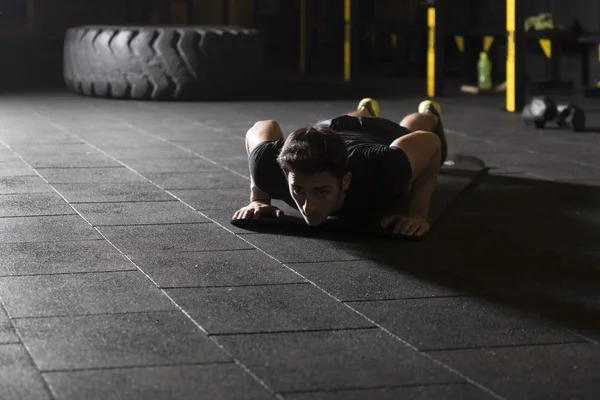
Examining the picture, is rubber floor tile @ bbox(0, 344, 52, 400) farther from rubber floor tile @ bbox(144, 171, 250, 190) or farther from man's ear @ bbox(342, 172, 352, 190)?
rubber floor tile @ bbox(144, 171, 250, 190)

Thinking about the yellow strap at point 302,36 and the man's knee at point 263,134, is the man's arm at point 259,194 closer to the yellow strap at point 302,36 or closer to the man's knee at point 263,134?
the man's knee at point 263,134

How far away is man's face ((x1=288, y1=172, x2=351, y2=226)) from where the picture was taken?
373cm

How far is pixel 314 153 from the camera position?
367 cm

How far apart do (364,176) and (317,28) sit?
10641 mm

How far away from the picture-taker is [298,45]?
582 inches

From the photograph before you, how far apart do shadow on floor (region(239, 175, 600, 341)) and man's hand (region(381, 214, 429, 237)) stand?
0.05 meters

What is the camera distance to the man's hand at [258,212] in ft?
14.0

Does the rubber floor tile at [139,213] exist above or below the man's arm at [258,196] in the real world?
below

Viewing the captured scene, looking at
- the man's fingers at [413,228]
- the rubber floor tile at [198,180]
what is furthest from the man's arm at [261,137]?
the rubber floor tile at [198,180]

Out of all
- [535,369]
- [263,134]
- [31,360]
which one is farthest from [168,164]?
[535,369]

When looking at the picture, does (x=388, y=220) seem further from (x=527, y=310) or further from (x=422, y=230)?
(x=527, y=310)

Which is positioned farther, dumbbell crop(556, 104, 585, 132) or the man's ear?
dumbbell crop(556, 104, 585, 132)

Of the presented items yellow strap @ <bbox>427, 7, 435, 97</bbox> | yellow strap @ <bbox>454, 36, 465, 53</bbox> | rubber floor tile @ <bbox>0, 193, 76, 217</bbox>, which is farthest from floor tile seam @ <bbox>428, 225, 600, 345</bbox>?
yellow strap @ <bbox>454, 36, 465, 53</bbox>

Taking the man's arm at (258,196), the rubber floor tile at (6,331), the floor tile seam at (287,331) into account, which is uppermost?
the man's arm at (258,196)
